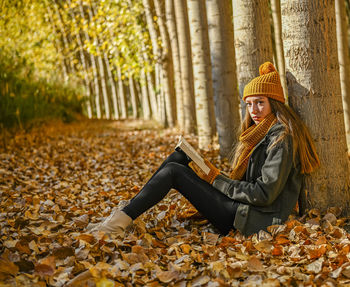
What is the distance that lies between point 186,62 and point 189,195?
6787 millimetres

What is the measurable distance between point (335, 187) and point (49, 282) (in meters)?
2.55

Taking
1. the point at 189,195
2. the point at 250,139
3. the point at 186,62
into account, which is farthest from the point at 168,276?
the point at 186,62

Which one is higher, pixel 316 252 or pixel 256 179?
pixel 256 179

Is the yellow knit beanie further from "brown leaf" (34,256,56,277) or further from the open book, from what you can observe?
"brown leaf" (34,256,56,277)

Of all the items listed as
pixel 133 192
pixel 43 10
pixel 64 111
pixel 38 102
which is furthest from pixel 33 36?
pixel 133 192

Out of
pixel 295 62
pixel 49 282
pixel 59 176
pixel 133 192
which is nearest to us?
pixel 49 282

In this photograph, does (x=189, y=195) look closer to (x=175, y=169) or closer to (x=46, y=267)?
(x=175, y=169)

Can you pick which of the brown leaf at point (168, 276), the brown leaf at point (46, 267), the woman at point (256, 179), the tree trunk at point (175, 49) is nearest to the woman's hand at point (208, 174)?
the woman at point (256, 179)

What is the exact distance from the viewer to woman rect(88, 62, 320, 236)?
10.9ft

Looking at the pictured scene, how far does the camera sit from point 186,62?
32.7 feet

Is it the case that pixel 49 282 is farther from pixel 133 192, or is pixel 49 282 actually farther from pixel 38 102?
pixel 38 102

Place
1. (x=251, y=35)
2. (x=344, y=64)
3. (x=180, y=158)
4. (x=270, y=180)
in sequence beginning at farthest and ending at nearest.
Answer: (x=344, y=64) < (x=251, y=35) < (x=180, y=158) < (x=270, y=180)

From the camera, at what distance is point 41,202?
15.9ft

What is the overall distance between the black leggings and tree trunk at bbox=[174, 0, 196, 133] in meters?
6.61
